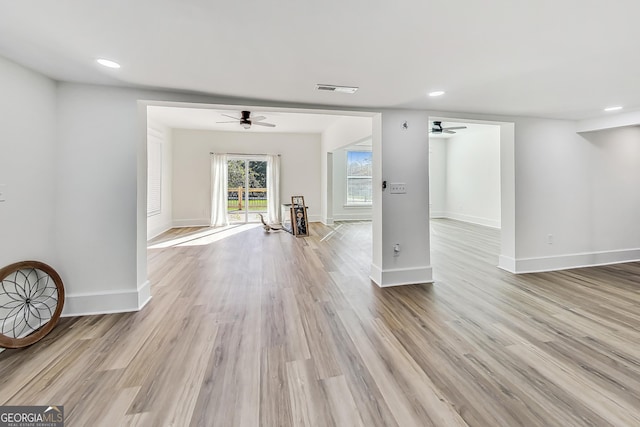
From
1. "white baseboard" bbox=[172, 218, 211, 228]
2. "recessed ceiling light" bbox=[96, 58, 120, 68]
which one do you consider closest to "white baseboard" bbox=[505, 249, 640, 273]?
"recessed ceiling light" bbox=[96, 58, 120, 68]

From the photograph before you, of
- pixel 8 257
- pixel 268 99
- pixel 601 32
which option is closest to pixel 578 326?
pixel 601 32

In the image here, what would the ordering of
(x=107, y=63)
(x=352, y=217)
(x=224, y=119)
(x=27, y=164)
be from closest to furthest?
(x=107, y=63)
(x=27, y=164)
(x=224, y=119)
(x=352, y=217)

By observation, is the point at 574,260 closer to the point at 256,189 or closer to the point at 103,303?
the point at 103,303

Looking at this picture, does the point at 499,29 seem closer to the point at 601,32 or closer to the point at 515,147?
the point at 601,32

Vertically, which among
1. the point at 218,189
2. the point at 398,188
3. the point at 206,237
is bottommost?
the point at 206,237

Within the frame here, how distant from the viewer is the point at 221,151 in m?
8.03

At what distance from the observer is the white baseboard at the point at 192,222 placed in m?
7.82

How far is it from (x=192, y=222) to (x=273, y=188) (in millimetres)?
2507

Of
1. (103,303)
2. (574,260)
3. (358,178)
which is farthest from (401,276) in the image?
(358,178)

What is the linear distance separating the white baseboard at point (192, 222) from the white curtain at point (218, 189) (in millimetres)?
285

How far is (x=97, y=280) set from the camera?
2.65m

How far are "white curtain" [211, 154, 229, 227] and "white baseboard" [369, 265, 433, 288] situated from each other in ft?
18.7

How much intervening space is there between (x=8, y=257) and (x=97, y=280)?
2.17ft

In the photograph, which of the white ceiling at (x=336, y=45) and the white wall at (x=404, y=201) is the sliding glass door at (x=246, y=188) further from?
the white ceiling at (x=336, y=45)
